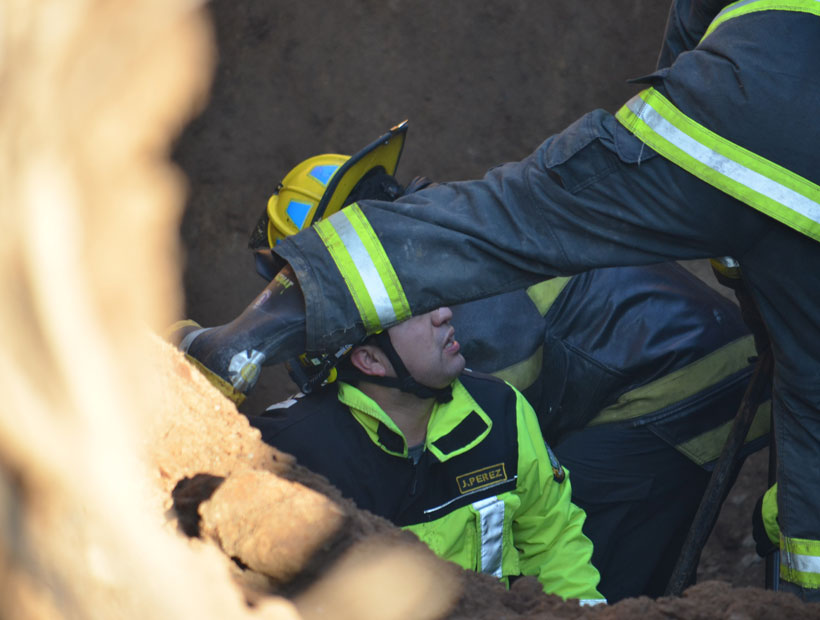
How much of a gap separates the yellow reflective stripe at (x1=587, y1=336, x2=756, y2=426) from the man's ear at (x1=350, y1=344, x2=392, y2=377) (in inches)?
43.4

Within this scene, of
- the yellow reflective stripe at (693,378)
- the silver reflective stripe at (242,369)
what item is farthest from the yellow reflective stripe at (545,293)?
the silver reflective stripe at (242,369)

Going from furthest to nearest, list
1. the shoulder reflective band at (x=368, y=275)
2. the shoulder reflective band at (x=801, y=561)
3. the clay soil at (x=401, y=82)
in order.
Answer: the clay soil at (x=401, y=82), the shoulder reflective band at (x=801, y=561), the shoulder reflective band at (x=368, y=275)

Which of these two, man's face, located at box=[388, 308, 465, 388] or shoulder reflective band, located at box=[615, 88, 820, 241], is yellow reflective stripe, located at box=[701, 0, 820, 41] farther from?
man's face, located at box=[388, 308, 465, 388]

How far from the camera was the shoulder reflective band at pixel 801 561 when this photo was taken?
90.0 inches

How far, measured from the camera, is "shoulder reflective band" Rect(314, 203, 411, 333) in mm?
2137

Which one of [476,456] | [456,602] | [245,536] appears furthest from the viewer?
[476,456]

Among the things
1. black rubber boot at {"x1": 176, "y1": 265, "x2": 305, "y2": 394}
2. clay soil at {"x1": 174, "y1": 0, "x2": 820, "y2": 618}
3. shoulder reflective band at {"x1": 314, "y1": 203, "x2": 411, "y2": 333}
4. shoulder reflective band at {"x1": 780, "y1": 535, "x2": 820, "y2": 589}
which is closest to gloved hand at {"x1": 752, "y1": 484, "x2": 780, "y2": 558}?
shoulder reflective band at {"x1": 780, "y1": 535, "x2": 820, "y2": 589}

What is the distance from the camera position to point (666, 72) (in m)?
2.15

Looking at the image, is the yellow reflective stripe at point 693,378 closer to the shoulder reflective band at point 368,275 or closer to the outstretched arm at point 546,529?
the outstretched arm at point 546,529

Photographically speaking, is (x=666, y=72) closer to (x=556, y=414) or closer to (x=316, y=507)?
(x=316, y=507)

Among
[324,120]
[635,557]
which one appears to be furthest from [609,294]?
[324,120]

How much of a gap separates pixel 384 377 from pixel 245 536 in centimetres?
156

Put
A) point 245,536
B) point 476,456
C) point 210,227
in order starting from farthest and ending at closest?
point 210,227
point 476,456
point 245,536

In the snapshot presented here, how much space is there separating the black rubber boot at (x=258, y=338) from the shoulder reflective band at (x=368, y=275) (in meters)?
0.13
